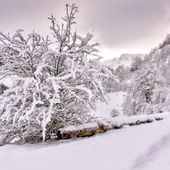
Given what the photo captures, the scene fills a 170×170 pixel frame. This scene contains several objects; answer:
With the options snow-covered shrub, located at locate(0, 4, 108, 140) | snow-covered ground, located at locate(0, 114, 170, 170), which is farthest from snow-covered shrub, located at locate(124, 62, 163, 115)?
snow-covered ground, located at locate(0, 114, 170, 170)

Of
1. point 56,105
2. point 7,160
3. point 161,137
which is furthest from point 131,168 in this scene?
point 56,105

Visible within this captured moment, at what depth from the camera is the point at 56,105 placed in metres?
7.48

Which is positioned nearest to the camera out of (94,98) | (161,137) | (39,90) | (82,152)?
(82,152)

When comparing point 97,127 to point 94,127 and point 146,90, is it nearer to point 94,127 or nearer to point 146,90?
point 94,127

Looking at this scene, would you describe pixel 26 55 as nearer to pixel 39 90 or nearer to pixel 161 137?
pixel 39 90

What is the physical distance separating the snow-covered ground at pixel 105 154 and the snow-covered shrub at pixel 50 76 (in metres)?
1.35

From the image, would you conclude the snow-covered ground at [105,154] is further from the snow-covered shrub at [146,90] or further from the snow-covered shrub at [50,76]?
the snow-covered shrub at [146,90]

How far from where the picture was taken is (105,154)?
16.7 ft

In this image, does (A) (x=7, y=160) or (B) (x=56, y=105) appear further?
(B) (x=56, y=105)

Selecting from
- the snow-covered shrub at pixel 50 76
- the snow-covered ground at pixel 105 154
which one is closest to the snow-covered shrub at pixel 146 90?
the snow-covered shrub at pixel 50 76

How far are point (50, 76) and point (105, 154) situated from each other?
2.49 metres

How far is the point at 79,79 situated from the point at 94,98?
1.97ft

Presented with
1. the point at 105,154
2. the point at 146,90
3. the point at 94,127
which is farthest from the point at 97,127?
the point at 146,90

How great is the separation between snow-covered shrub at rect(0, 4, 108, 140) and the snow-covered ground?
1.35 meters
